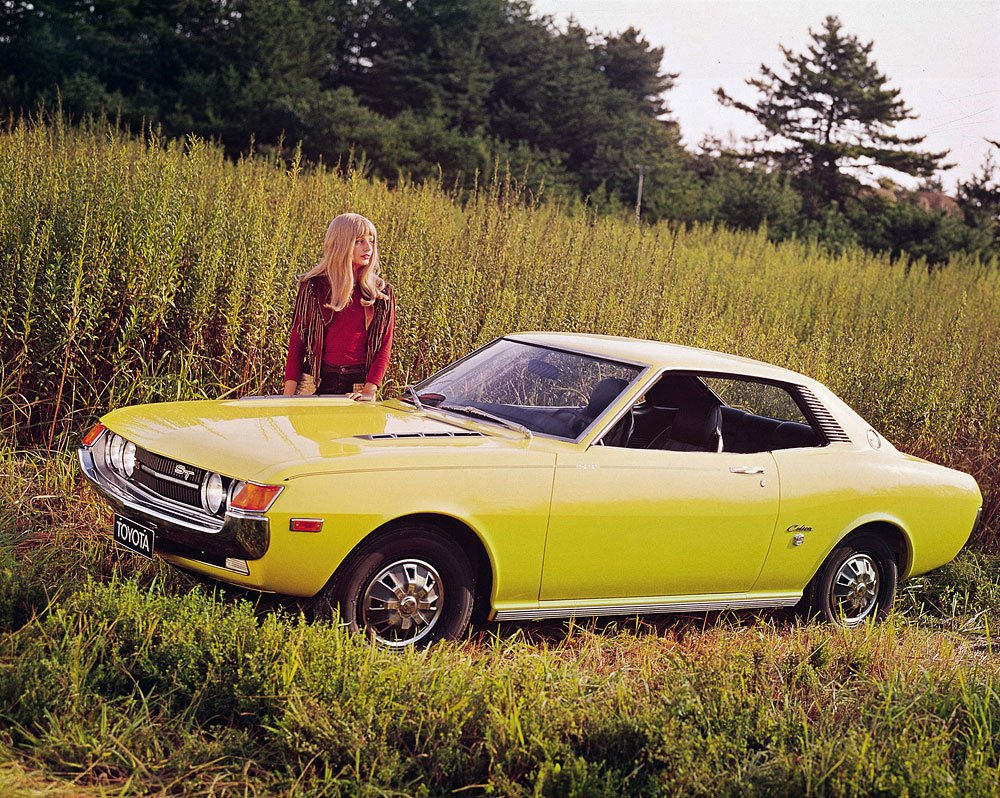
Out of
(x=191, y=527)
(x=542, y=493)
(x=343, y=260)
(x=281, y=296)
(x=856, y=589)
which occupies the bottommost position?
(x=856, y=589)

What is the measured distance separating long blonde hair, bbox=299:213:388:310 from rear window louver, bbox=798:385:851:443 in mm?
2576

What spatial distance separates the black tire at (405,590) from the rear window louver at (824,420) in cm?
253

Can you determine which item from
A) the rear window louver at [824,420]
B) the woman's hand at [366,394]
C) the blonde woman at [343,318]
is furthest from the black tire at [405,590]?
the rear window louver at [824,420]

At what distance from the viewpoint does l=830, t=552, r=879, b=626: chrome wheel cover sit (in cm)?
662

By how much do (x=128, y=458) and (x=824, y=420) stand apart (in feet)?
12.4

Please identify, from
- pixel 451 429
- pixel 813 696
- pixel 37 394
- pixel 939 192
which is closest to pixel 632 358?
pixel 451 429

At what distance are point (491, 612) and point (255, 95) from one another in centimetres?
2754

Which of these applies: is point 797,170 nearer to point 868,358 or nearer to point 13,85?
point 13,85

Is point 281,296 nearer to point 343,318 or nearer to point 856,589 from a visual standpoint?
point 343,318

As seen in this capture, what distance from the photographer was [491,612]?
17.5 ft

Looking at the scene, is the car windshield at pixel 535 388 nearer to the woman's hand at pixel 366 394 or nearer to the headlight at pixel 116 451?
the woman's hand at pixel 366 394

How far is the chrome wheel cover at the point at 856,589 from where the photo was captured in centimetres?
662

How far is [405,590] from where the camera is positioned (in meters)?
5.04

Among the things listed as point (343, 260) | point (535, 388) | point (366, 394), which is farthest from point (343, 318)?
point (535, 388)
